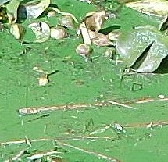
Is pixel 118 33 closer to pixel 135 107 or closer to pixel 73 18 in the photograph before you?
pixel 73 18

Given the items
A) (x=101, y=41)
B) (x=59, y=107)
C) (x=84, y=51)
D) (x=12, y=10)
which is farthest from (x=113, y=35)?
(x=59, y=107)

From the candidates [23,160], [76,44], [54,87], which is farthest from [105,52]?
[23,160]

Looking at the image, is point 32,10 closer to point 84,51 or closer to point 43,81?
point 84,51

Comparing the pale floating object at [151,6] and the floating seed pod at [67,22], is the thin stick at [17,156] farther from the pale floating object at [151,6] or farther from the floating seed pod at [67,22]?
the pale floating object at [151,6]

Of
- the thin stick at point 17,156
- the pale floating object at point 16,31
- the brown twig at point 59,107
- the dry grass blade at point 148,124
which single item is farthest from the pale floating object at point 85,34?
the thin stick at point 17,156

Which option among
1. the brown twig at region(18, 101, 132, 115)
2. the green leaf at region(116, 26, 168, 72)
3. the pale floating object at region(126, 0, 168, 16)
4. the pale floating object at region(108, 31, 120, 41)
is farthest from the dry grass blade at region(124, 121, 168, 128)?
the pale floating object at region(126, 0, 168, 16)
